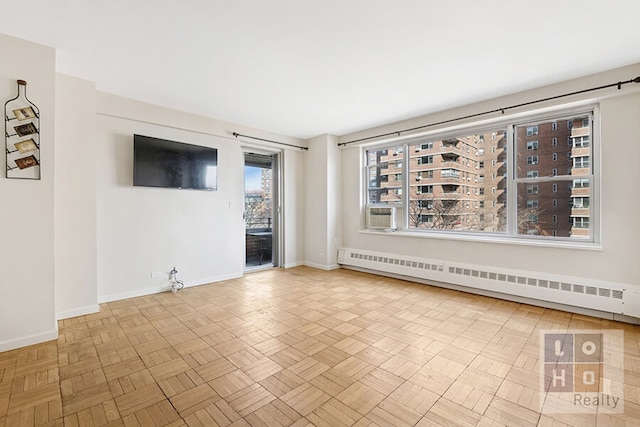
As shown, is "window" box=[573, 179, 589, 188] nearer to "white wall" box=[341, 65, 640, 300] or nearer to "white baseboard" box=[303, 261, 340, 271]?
"white wall" box=[341, 65, 640, 300]

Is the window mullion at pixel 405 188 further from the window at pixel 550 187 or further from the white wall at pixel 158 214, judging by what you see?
the white wall at pixel 158 214

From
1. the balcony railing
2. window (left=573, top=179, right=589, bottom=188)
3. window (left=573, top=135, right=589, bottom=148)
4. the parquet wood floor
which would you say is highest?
window (left=573, top=135, right=589, bottom=148)

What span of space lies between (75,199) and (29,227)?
652mm

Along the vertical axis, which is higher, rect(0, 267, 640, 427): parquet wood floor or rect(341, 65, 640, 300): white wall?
rect(341, 65, 640, 300): white wall

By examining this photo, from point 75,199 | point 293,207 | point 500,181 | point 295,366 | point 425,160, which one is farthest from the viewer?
point 293,207

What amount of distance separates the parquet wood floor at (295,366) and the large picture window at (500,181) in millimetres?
1048

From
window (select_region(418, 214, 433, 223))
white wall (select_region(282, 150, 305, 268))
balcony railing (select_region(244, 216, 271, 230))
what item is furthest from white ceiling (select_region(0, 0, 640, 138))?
balcony railing (select_region(244, 216, 271, 230))

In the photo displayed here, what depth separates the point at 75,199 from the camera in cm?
295

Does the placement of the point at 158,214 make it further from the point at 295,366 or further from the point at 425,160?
the point at 425,160

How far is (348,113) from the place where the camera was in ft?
13.4

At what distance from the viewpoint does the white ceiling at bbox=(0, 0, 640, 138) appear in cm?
195

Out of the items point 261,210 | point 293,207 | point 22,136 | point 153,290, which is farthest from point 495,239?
point 22,136

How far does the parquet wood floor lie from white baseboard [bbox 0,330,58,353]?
7 cm

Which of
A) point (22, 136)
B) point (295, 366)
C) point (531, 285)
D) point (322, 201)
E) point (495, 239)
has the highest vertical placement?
point (22, 136)
